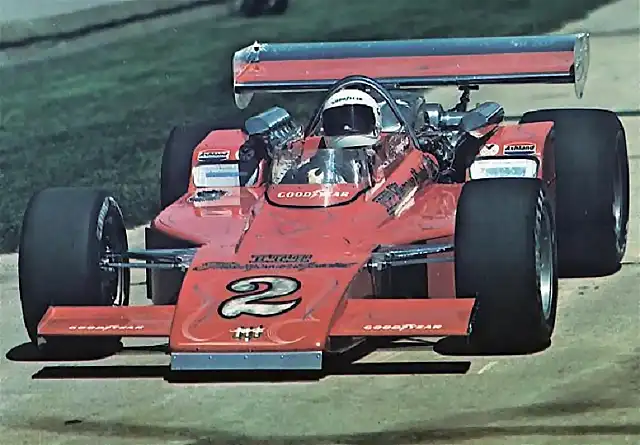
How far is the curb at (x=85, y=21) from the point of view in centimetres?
2188

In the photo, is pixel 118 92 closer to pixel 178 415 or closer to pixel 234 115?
pixel 234 115

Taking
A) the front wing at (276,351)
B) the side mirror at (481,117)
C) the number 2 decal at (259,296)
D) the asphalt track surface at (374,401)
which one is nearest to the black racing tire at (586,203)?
the side mirror at (481,117)

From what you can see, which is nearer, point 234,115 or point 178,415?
point 178,415

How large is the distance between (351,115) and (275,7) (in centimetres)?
1379

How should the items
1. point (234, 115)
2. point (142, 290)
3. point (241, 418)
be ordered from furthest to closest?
point (234, 115), point (142, 290), point (241, 418)

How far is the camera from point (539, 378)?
775 centimetres

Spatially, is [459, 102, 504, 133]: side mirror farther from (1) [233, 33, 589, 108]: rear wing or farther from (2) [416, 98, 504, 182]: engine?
(1) [233, 33, 589, 108]: rear wing

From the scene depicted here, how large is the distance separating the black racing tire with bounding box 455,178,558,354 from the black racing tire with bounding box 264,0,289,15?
1534 cm

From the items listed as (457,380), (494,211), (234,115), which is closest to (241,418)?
(457,380)

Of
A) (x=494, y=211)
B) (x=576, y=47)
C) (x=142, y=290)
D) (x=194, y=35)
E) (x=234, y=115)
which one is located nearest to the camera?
(x=494, y=211)

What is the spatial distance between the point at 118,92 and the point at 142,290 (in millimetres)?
8822

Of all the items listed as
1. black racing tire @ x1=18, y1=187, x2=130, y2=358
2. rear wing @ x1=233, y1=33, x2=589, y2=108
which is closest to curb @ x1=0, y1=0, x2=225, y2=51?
rear wing @ x1=233, y1=33, x2=589, y2=108

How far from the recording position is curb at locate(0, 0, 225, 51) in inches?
861

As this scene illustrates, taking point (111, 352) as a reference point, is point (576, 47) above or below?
above
